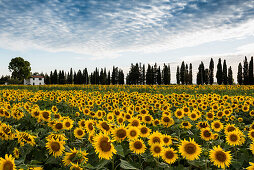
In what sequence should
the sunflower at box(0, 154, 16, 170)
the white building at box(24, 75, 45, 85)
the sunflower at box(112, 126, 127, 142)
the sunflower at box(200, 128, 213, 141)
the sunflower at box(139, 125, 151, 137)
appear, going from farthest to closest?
1. the white building at box(24, 75, 45, 85)
2. the sunflower at box(200, 128, 213, 141)
3. the sunflower at box(139, 125, 151, 137)
4. the sunflower at box(112, 126, 127, 142)
5. the sunflower at box(0, 154, 16, 170)

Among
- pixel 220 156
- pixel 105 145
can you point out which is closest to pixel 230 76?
pixel 220 156

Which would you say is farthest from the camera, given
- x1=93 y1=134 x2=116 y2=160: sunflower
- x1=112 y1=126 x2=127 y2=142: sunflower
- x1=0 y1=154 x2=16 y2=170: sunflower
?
x1=112 y1=126 x2=127 y2=142: sunflower

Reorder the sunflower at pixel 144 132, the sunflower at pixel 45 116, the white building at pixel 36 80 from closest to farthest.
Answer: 1. the sunflower at pixel 144 132
2. the sunflower at pixel 45 116
3. the white building at pixel 36 80

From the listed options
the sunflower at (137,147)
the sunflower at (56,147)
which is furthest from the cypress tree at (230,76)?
the sunflower at (56,147)

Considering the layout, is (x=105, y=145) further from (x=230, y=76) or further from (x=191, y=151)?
(x=230, y=76)

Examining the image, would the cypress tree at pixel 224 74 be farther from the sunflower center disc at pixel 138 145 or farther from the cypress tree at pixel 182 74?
the sunflower center disc at pixel 138 145

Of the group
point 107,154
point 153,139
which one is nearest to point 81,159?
point 107,154

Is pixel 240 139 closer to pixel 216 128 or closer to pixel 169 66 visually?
pixel 216 128

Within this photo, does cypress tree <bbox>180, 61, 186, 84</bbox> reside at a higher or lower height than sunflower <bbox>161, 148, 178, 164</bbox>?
higher

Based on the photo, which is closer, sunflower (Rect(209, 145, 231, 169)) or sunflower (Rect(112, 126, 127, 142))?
sunflower (Rect(209, 145, 231, 169))

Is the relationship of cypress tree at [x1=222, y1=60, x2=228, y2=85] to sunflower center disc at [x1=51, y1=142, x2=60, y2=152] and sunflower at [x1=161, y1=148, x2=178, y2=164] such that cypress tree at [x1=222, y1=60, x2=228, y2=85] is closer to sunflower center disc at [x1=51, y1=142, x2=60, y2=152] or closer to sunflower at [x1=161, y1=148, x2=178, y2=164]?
sunflower at [x1=161, y1=148, x2=178, y2=164]

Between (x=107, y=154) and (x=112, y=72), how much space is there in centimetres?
8516

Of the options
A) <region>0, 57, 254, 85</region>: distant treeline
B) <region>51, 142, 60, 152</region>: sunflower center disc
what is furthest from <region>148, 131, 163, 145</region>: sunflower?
<region>0, 57, 254, 85</region>: distant treeline

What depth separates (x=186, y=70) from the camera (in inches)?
3337
